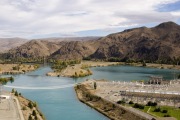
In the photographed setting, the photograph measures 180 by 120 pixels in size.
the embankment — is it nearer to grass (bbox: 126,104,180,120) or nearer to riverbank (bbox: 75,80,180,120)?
riverbank (bbox: 75,80,180,120)

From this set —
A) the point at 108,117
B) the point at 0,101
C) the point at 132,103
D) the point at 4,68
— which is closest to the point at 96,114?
the point at 108,117

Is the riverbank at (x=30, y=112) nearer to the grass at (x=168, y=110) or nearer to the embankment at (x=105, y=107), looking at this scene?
the embankment at (x=105, y=107)

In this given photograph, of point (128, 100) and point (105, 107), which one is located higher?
point (128, 100)

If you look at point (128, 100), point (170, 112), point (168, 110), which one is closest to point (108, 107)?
point (128, 100)

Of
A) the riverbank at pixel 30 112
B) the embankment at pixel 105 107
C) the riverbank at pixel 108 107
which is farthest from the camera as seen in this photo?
the embankment at pixel 105 107

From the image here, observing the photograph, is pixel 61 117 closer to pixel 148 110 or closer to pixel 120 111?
pixel 120 111

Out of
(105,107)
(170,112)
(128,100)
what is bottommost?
(105,107)

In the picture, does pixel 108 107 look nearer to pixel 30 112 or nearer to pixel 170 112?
pixel 170 112

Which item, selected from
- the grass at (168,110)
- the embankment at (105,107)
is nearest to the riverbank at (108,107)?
the embankment at (105,107)

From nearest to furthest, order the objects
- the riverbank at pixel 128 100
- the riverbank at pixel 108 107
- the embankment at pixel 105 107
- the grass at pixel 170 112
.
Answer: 1. the grass at pixel 170 112
2. the riverbank at pixel 108 107
3. the embankment at pixel 105 107
4. the riverbank at pixel 128 100
